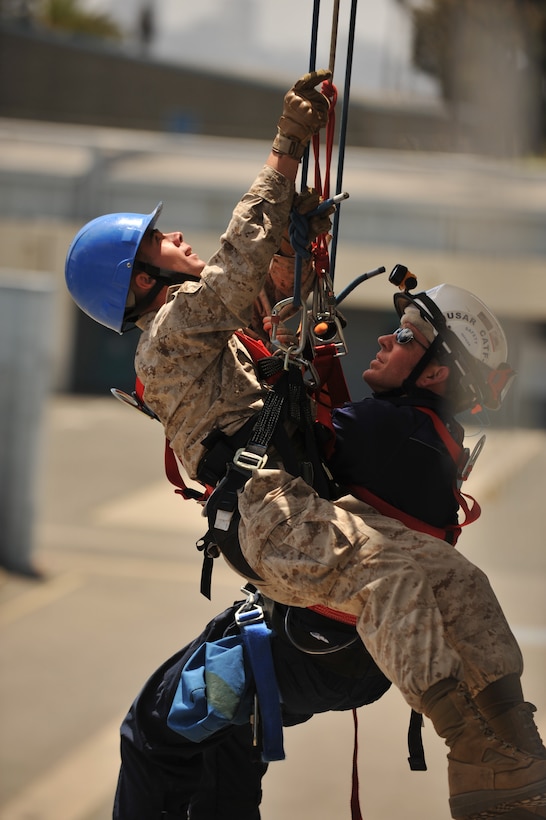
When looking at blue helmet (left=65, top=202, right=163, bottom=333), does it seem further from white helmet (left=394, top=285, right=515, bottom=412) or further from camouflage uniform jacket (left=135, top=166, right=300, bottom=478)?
white helmet (left=394, top=285, right=515, bottom=412)

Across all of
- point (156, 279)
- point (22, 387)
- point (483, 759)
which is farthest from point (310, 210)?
point (22, 387)

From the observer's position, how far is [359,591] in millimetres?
2109

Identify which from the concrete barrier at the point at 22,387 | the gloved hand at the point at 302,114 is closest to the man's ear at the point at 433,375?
the gloved hand at the point at 302,114

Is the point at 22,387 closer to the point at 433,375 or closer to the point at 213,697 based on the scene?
the point at 213,697

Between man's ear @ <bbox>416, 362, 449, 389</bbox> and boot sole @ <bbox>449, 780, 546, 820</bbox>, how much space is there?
853 millimetres

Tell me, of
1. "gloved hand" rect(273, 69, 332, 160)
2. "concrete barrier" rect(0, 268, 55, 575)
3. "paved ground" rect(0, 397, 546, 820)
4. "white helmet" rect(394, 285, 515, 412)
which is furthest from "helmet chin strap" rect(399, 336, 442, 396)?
"concrete barrier" rect(0, 268, 55, 575)

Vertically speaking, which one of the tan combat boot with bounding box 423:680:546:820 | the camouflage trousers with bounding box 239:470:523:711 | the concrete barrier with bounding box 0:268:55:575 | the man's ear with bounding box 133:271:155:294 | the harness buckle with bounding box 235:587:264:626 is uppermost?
the man's ear with bounding box 133:271:155:294

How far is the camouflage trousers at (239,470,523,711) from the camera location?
2.03 meters

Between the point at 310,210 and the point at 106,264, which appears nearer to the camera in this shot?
the point at 310,210

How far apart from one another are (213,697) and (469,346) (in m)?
1.01

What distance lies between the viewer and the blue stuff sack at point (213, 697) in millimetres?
2594

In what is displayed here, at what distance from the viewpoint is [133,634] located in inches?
310

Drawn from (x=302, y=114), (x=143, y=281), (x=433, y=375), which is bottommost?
(x=433, y=375)

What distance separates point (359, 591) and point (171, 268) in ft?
2.87
